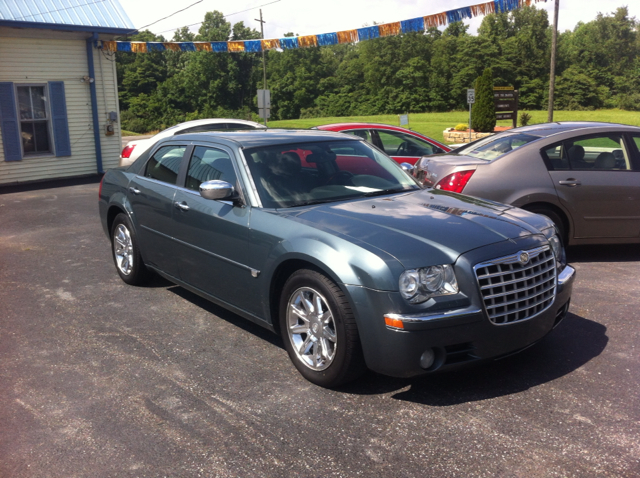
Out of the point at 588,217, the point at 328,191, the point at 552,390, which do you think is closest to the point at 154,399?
the point at 328,191

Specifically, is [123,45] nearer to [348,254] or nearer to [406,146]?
[406,146]

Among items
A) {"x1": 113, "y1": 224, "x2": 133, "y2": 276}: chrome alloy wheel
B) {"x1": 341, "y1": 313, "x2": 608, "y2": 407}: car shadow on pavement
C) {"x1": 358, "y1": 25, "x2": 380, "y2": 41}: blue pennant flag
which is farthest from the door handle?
{"x1": 358, "y1": 25, "x2": 380, "y2": 41}: blue pennant flag

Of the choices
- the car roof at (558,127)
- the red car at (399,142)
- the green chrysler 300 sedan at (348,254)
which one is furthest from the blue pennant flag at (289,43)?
the green chrysler 300 sedan at (348,254)

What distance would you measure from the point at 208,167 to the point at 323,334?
1.99 meters

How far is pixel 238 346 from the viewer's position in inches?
195

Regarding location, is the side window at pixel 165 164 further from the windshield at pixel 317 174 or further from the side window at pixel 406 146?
the side window at pixel 406 146

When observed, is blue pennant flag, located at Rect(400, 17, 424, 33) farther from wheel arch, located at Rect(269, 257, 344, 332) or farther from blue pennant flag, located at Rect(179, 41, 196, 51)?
wheel arch, located at Rect(269, 257, 344, 332)

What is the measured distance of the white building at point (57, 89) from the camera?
1560 cm

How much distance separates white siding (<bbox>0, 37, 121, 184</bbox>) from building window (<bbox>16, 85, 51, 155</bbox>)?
0.99 ft

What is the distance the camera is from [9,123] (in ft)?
51.0

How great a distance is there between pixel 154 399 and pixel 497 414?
2.09 metres

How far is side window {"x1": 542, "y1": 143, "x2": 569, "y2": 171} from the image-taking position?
730 cm

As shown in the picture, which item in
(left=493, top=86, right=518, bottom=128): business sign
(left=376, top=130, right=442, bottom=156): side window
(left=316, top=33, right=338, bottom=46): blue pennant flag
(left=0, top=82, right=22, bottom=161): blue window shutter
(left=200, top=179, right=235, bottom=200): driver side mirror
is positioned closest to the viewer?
(left=200, top=179, right=235, bottom=200): driver side mirror

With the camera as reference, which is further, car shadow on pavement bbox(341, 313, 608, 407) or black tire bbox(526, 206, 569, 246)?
black tire bbox(526, 206, 569, 246)
